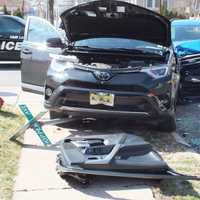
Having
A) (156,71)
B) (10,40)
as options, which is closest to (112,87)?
(156,71)

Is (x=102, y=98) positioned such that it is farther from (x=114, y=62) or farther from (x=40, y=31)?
(x=40, y=31)

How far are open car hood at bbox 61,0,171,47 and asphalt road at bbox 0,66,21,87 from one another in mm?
4496

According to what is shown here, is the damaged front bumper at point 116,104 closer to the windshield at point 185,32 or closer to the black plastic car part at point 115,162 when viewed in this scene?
the black plastic car part at point 115,162

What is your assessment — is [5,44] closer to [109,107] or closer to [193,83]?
[193,83]

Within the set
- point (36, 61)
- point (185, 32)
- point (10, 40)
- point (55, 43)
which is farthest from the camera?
point (10, 40)

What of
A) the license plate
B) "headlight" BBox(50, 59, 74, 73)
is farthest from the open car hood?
the license plate

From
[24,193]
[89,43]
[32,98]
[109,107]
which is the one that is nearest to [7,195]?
[24,193]

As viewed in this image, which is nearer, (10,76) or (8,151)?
(8,151)

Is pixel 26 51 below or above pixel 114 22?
below

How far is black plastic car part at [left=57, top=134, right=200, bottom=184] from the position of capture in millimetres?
5051

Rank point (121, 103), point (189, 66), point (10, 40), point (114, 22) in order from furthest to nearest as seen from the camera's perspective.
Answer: point (10, 40), point (189, 66), point (114, 22), point (121, 103)

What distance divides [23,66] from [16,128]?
146 cm

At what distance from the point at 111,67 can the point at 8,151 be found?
1.70 meters

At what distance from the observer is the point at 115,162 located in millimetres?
5094
